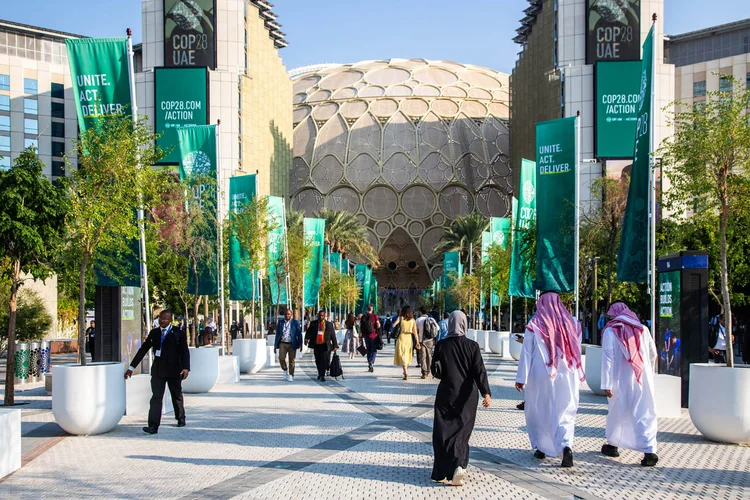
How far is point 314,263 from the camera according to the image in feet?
104

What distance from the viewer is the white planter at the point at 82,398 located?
10.1 metres

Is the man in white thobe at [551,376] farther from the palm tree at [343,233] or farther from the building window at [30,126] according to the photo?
the building window at [30,126]

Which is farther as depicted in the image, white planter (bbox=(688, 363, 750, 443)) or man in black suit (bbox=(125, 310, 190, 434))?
man in black suit (bbox=(125, 310, 190, 434))

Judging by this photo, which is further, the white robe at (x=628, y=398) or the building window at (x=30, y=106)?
the building window at (x=30, y=106)

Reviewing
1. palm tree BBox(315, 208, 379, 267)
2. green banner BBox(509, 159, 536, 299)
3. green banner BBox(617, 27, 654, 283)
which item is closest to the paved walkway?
green banner BBox(617, 27, 654, 283)

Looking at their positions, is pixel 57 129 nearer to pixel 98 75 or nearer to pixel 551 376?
pixel 98 75

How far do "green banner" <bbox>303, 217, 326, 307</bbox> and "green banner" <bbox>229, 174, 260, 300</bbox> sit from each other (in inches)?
295

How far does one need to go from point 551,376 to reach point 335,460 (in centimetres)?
236

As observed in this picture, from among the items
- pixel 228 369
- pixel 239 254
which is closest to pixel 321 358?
pixel 228 369

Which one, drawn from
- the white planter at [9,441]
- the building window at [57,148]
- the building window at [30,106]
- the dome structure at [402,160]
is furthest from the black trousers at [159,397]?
the building window at [30,106]

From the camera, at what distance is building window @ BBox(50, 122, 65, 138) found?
80.2 m

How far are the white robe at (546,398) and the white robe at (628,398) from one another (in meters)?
0.41

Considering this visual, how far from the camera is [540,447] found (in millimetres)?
8531

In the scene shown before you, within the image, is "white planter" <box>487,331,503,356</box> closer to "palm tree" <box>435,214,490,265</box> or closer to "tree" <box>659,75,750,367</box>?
"tree" <box>659,75,750,367</box>
